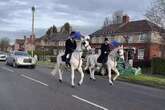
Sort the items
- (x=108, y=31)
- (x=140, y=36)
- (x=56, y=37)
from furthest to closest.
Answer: (x=56, y=37)
(x=108, y=31)
(x=140, y=36)

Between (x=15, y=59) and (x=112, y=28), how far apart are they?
167ft

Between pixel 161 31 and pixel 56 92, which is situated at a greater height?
pixel 161 31

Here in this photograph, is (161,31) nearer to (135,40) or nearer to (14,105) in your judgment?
(135,40)

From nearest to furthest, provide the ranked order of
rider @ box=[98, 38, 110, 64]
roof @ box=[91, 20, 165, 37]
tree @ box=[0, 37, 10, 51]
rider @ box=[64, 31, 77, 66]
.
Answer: rider @ box=[64, 31, 77, 66] < rider @ box=[98, 38, 110, 64] < roof @ box=[91, 20, 165, 37] < tree @ box=[0, 37, 10, 51]

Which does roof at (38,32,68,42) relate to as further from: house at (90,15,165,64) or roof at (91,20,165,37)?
house at (90,15,165,64)

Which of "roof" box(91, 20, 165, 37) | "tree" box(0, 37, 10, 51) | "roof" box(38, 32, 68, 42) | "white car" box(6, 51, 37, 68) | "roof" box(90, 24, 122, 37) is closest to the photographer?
"white car" box(6, 51, 37, 68)

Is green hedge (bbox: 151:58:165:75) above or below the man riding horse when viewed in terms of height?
below

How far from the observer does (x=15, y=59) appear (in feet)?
118

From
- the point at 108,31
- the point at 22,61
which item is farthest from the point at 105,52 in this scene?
the point at 108,31

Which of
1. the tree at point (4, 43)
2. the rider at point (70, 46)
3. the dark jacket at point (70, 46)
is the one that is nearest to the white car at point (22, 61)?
the rider at point (70, 46)

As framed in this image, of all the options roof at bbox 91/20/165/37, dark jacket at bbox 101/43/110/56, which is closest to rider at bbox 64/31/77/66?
dark jacket at bbox 101/43/110/56

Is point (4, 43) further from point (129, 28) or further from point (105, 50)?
point (105, 50)

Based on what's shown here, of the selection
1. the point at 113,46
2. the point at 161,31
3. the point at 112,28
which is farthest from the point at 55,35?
the point at 113,46

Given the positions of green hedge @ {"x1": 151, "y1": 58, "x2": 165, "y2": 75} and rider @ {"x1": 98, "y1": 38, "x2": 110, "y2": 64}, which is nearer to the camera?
rider @ {"x1": 98, "y1": 38, "x2": 110, "y2": 64}
